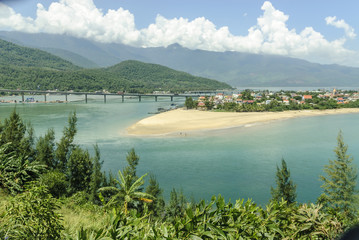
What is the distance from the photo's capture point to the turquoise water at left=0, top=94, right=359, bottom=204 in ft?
42.5

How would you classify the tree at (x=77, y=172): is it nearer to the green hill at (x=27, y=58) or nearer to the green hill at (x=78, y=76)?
the green hill at (x=78, y=76)

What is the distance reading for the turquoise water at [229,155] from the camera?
13.0 meters

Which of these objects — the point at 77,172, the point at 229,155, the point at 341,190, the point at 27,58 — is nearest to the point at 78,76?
the point at 27,58

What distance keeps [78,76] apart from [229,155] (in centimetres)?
8197

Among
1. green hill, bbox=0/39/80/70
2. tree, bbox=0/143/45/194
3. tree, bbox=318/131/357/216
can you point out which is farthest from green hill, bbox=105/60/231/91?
tree, bbox=0/143/45/194

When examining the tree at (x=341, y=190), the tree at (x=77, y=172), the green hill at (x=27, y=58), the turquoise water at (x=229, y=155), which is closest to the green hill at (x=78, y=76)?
the green hill at (x=27, y=58)

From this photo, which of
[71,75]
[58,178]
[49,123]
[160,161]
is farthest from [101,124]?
[71,75]

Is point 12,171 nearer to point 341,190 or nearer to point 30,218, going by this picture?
point 30,218

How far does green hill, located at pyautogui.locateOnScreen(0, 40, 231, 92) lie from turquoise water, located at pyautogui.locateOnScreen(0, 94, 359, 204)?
2248 inches

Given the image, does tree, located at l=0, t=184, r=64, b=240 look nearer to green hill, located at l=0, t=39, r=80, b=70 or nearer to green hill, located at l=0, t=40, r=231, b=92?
green hill, located at l=0, t=40, r=231, b=92

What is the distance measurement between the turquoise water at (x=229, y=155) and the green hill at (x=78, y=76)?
5709 centimetres

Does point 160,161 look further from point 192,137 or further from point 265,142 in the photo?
point 265,142

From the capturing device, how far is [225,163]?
16641mm

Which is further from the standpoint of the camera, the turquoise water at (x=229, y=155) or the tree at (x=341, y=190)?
the turquoise water at (x=229, y=155)
